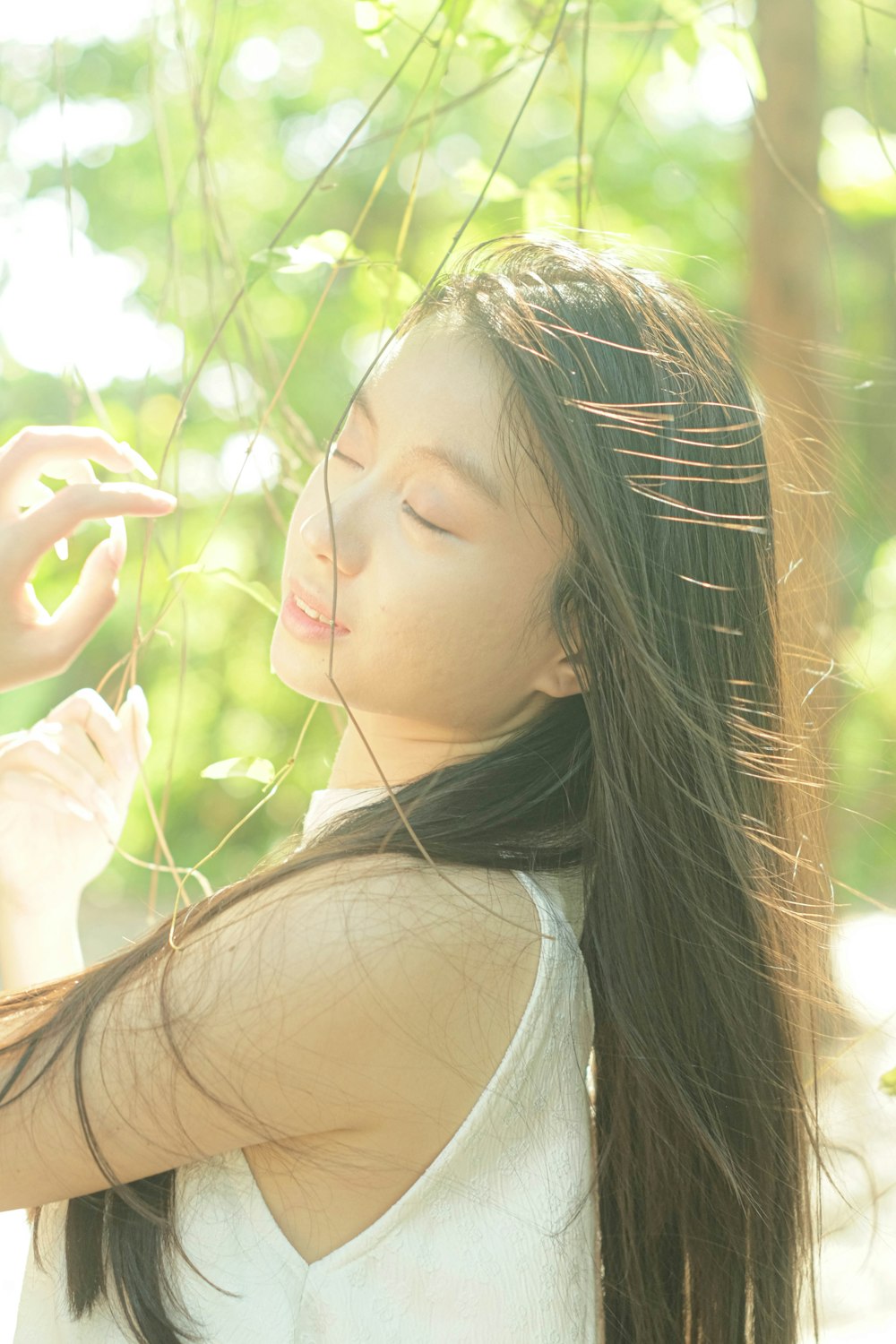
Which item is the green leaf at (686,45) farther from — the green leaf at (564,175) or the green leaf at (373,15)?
the green leaf at (373,15)

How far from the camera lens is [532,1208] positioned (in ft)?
3.62

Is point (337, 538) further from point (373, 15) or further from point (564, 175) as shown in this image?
point (564, 175)

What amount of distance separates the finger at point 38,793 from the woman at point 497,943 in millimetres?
316

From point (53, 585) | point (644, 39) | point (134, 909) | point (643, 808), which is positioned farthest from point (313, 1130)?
point (134, 909)

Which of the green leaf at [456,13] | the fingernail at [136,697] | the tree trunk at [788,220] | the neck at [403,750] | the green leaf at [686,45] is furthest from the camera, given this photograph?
the tree trunk at [788,220]

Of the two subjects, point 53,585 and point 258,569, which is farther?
point 258,569

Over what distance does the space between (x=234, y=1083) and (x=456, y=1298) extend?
0.84ft

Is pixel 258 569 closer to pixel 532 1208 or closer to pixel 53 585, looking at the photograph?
pixel 53 585

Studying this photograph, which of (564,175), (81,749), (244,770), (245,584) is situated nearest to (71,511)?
(245,584)

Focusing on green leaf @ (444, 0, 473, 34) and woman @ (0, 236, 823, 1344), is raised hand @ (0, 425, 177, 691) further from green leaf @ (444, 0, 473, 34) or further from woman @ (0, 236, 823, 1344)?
green leaf @ (444, 0, 473, 34)

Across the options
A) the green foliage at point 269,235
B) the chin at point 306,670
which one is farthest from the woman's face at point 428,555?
the green foliage at point 269,235

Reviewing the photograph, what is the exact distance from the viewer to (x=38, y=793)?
4.95 feet

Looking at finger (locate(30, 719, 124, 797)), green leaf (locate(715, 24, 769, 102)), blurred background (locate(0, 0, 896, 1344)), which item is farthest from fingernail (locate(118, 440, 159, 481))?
blurred background (locate(0, 0, 896, 1344))

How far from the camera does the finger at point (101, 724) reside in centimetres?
148
